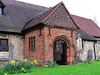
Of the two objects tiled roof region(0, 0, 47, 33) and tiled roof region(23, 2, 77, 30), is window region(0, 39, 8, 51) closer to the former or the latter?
tiled roof region(0, 0, 47, 33)

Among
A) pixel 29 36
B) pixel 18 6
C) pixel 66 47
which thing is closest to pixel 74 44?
pixel 66 47

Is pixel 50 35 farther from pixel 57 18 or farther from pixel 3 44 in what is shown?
pixel 3 44

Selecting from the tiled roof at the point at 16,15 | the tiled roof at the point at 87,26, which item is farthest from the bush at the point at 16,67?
the tiled roof at the point at 87,26

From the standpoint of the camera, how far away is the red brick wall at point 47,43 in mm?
14219

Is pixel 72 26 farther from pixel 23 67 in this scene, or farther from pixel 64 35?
pixel 23 67

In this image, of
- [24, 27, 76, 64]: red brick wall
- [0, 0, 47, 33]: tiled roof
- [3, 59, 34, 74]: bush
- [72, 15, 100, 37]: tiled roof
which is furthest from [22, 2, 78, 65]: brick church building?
[72, 15, 100, 37]: tiled roof

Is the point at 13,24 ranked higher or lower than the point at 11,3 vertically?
lower

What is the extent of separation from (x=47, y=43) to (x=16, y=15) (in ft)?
24.0

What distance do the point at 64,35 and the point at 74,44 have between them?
1.71 meters

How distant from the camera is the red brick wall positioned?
14219 mm

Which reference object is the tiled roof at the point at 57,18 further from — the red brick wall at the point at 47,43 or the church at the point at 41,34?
the red brick wall at the point at 47,43

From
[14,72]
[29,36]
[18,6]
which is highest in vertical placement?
[18,6]

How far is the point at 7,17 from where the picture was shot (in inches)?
720

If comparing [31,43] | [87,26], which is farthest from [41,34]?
[87,26]
